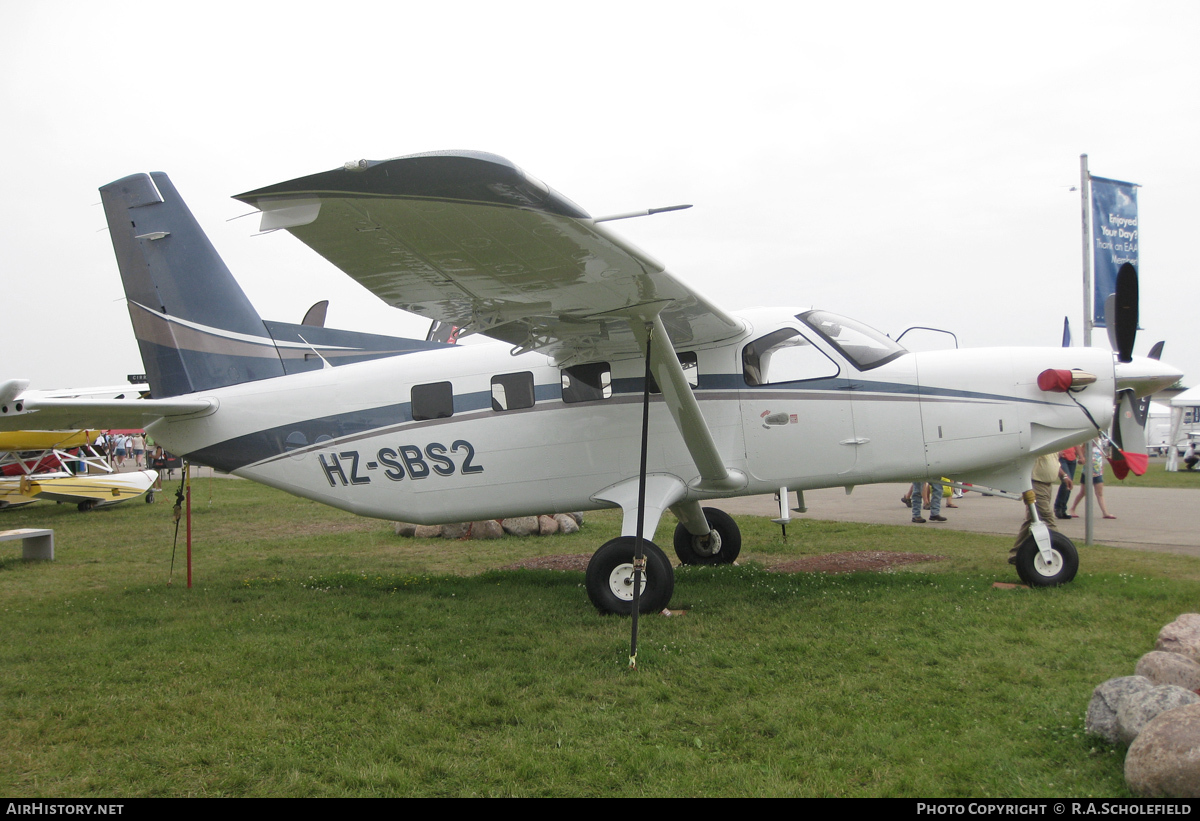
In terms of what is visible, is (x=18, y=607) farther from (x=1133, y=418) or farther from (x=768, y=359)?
(x=1133, y=418)

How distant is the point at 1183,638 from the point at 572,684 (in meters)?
3.83

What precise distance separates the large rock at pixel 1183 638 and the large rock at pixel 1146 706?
109 centimetres

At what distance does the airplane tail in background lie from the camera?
904 cm

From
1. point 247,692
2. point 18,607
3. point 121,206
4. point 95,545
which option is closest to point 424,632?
point 247,692

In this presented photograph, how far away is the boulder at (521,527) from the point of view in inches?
569

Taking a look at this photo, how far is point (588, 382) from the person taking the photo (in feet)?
26.0

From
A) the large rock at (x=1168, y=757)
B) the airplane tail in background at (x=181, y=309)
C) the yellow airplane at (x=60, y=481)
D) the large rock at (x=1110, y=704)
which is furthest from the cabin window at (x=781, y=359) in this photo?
the yellow airplane at (x=60, y=481)

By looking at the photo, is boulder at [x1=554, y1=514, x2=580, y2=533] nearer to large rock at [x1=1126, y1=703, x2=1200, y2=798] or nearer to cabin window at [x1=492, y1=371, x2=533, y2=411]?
cabin window at [x1=492, y1=371, x2=533, y2=411]


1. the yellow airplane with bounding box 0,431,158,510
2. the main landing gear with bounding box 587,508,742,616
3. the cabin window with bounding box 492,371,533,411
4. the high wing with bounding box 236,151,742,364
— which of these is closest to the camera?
the high wing with bounding box 236,151,742,364

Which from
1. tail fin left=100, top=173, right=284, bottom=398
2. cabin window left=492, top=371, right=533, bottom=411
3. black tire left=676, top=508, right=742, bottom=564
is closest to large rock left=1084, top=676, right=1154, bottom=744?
cabin window left=492, top=371, right=533, bottom=411

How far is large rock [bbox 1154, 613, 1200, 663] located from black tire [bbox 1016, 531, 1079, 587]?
2733 mm

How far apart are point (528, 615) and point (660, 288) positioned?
3.51 m

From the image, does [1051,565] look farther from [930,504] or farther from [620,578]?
[930,504]

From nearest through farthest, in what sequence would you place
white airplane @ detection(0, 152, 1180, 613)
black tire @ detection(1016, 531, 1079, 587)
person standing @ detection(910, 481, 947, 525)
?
white airplane @ detection(0, 152, 1180, 613) < black tire @ detection(1016, 531, 1079, 587) < person standing @ detection(910, 481, 947, 525)
